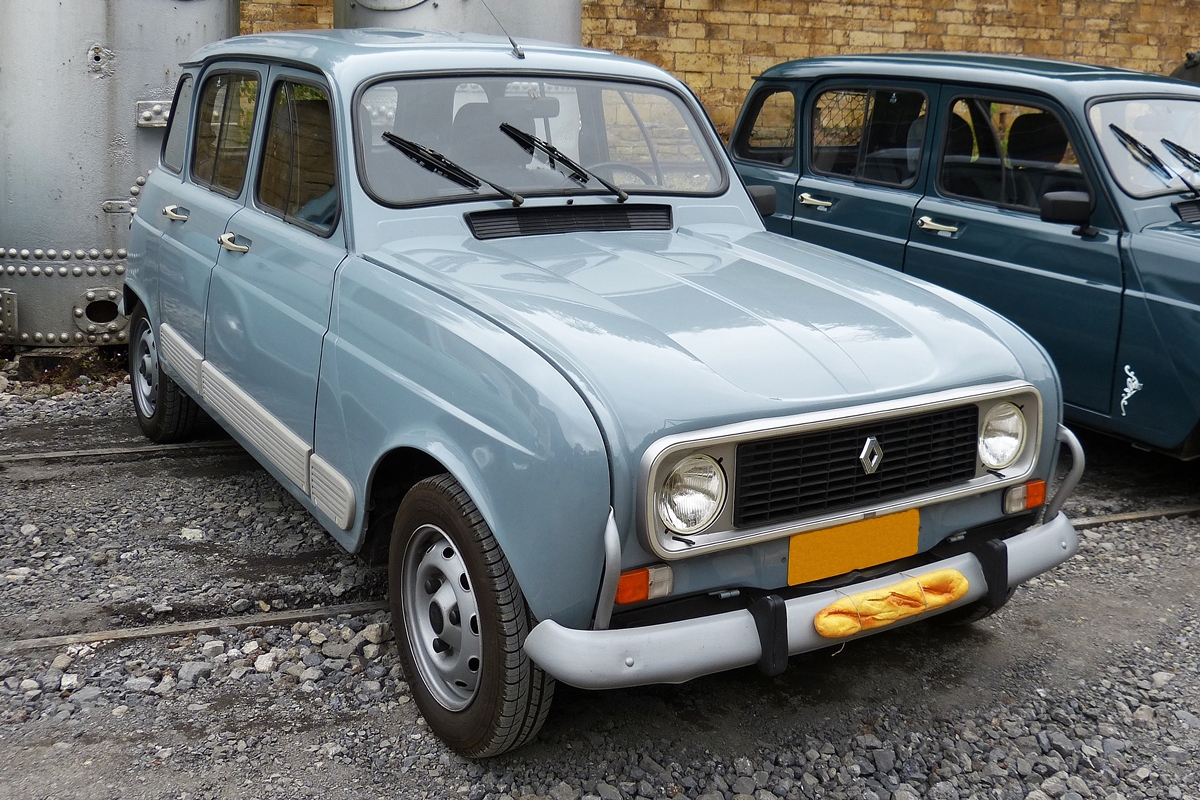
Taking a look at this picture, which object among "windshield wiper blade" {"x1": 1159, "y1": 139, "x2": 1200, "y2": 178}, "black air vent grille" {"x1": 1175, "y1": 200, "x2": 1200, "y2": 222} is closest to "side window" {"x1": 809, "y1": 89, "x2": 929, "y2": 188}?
"windshield wiper blade" {"x1": 1159, "y1": 139, "x2": 1200, "y2": 178}

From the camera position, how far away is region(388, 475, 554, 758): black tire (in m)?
2.67

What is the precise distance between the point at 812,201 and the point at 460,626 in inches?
165

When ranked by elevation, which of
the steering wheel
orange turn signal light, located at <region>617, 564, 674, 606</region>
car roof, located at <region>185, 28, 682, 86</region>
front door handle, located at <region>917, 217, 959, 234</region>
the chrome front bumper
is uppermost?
car roof, located at <region>185, 28, 682, 86</region>

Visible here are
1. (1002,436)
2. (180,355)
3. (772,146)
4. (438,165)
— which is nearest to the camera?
(1002,436)

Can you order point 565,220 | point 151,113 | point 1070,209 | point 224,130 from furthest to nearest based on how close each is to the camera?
point 151,113 < point 1070,209 < point 224,130 < point 565,220

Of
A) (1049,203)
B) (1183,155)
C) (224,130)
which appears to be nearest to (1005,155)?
(1049,203)

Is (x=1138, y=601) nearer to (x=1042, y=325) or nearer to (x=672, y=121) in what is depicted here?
(x=1042, y=325)

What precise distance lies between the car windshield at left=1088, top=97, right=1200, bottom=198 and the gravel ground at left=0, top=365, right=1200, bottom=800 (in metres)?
1.68

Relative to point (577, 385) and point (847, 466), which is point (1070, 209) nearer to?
point (847, 466)

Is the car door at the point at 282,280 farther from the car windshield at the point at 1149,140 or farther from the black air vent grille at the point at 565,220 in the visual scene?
the car windshield at the point at 1149,140

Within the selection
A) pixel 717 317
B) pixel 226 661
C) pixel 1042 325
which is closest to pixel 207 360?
pixel 226 661

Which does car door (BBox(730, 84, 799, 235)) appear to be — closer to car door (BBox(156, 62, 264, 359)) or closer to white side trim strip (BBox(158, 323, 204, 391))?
car door (BBox(156, 62, 264, 359))

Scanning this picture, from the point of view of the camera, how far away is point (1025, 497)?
3.17 m

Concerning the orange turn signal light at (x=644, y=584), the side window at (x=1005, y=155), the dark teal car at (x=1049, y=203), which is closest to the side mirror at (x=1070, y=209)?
the dark teal car at (x=1049, y=203)
